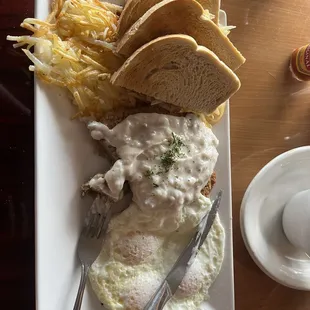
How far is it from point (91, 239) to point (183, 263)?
0.29 m

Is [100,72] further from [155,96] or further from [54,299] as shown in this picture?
[54,299]

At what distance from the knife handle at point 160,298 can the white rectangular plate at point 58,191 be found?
0.48 feet

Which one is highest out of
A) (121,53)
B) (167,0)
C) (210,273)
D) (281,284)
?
(167,0)

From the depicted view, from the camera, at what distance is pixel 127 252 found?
4.34 feet

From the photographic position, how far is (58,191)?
4.09 ft

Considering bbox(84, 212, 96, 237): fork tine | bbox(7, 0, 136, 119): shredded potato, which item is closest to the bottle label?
bbox(7, 0, 136, 119): shredded potato

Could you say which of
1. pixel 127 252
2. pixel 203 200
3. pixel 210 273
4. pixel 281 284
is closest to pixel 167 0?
pixel 203 200

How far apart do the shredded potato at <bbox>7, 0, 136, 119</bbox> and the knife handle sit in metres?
0.53

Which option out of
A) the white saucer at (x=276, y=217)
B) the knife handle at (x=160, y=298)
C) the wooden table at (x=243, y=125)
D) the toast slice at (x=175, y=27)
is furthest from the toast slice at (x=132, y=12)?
the knife handle at (x=160, y=298)

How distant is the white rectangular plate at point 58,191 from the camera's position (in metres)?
1.18

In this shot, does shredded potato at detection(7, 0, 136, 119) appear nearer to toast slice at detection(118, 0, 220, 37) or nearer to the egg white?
toast slice at detection(118, 0, 220, 37)

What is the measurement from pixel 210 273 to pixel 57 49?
80 centimetres

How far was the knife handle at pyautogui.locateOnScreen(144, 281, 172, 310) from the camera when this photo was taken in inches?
51.8

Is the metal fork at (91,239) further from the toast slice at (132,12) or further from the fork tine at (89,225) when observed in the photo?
the toast slice at (132,12)
